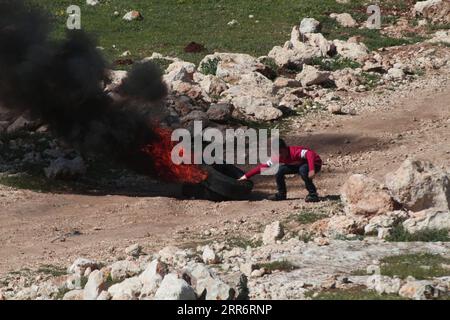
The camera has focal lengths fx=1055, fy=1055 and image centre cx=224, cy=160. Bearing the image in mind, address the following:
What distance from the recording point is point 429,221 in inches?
604

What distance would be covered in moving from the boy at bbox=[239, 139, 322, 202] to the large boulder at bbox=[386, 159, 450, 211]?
2821mm

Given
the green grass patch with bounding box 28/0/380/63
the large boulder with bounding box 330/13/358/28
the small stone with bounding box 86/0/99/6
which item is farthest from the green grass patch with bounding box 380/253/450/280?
the small stone with bounding box 86/0/99/6

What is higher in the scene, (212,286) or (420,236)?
(420,236)

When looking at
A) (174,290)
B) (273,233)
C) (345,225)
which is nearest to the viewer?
(174,290)

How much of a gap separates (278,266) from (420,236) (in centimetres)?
273

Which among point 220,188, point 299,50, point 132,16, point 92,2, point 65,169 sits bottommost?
point 220,188

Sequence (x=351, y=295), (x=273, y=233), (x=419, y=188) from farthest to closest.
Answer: (x=419, y=188), (x=273, y=233), (x=351, y=295)

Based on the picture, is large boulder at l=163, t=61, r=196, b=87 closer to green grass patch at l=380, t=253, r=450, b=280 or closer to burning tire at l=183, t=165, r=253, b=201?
burning tire at l=183, t=165, r=253, b=201

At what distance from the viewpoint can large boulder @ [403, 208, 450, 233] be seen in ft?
49.9

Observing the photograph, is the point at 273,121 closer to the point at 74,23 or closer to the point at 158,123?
the point at 158,123

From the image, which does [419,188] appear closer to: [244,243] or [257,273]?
[244,243]

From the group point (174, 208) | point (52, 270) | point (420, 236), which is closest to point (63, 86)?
point (174, 208)

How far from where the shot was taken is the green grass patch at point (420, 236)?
1482 cm
